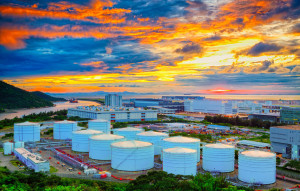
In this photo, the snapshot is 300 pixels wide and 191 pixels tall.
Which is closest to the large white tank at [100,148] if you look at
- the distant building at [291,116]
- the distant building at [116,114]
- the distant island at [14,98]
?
the distant building at [116,114]

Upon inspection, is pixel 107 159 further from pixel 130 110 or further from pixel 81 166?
pixel 130 110

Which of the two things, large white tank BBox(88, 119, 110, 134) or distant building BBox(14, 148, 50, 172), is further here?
large white tank BBox(88, 119, 110, 134)

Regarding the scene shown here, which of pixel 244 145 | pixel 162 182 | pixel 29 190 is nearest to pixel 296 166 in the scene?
pixel 244 145

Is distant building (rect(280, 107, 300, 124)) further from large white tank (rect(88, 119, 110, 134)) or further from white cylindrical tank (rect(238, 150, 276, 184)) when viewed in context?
white cylindrical tank (rect(238, 150, 276, 184))

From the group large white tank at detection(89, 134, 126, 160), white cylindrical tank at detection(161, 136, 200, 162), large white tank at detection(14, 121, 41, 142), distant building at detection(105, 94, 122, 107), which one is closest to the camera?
white cylindrical tank at detection(161, 136, 200, 162)

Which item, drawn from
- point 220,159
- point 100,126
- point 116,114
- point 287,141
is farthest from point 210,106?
point 220,159

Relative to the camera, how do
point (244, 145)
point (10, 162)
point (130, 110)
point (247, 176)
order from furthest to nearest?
1. point (130, 110)
2. point (244, 145)
3. point (10, 162)
4. point (247, 176)

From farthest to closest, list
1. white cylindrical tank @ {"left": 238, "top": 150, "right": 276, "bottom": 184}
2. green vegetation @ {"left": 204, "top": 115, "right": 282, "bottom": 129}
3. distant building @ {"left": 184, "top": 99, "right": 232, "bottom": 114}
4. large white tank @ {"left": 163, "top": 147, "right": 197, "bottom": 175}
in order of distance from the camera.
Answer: distant building @ {"left": 184, "top": 99, "right": 232, "bottom": 114}, green vegetation @ {"left": 204, "top": 115, "right": 282, "bottom": 129}, large white tank @ {"left": 163, "top": 147, "right": 197, "bottom": 175}, white cylindrical tank @ {"left": 238, "top": 150, "right": 276, "bottom": 184}

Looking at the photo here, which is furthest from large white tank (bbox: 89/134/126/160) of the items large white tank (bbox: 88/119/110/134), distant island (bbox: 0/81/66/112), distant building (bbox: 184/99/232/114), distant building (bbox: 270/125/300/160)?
distant island (bbox: 0/81/66/112)
